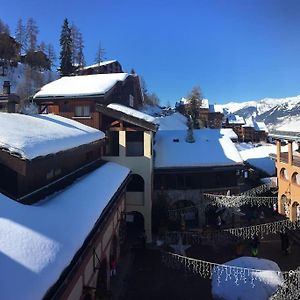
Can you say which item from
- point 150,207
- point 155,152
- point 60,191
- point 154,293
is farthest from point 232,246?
point 60,191

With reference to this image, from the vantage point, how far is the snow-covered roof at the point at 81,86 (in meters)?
22.2

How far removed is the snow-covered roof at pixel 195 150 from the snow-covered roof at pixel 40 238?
13.9 m

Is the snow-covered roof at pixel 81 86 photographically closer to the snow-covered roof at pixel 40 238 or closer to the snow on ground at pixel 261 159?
the snow-covered roof at pixel 40 238

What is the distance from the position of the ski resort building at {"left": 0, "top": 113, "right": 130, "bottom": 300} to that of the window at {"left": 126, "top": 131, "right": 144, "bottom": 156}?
6.54m

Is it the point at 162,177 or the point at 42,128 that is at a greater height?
the point at 42,128

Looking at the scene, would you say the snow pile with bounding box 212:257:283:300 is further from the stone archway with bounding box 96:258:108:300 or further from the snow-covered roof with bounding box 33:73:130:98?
the snow-covered roof with bounding box 33:73:130:98

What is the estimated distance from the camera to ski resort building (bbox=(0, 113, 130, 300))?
233 inches

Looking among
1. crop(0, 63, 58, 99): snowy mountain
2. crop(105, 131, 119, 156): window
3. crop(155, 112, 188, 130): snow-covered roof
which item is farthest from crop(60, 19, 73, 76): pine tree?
crop(105, 131, 119, 156): window

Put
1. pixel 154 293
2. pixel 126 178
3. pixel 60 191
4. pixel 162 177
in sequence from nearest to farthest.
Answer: pixel 60 191 < pixel 154 293 < pixel 126 178 < pixel 162 177

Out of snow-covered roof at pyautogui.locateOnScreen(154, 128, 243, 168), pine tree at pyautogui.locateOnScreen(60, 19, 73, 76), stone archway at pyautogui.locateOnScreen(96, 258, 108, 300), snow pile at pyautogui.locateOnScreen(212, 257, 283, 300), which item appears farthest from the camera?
pine tree at pyautogui.locateOnScreen(60, 19, 73, 76)

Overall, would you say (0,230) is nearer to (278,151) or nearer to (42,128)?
(42,128)

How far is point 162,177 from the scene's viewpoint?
24688 millimetres

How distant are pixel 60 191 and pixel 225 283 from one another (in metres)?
6.62

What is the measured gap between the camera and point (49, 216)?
831 centimetres
